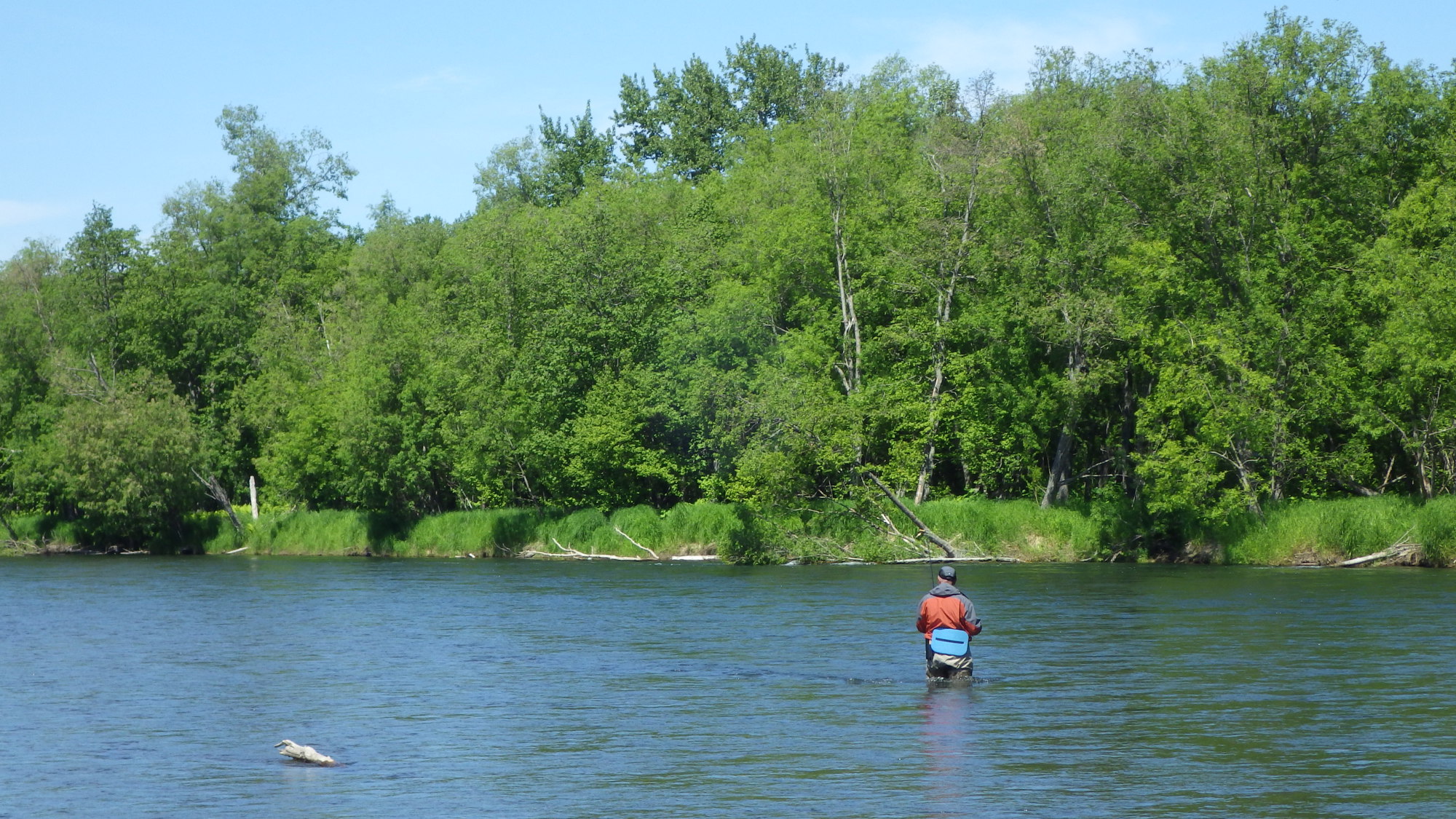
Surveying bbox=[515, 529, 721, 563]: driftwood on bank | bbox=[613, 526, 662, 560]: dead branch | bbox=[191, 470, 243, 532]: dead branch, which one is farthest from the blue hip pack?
bbox=[191, 470, 243, 532]: dead branch

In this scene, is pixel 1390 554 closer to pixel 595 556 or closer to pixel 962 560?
pixel 962 560

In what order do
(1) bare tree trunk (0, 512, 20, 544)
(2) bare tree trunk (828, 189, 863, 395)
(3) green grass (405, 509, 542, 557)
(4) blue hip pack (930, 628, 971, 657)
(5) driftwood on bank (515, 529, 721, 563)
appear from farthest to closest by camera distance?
(1) bare tree trunk (0, 512, 20, 544)
(3) green grass (405, 509, 542, 557)
(2) bare tree trunk (828, 189, 863, 395)
(5) driftwood on bank (515, 529, 721, 563)
(4) blue hip pack (930, 628, 971, 657)

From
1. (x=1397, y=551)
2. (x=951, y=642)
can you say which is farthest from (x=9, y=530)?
(x=951, y=642)

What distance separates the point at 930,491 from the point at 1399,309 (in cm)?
1778

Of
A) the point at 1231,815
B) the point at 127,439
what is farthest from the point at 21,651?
the point at 127,439

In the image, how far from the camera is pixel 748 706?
20625 millimetres

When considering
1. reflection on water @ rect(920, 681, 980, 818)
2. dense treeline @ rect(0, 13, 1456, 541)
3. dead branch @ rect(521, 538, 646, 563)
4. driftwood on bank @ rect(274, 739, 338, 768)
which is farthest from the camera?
dead branch @ rect(521, 538, 646, 563)

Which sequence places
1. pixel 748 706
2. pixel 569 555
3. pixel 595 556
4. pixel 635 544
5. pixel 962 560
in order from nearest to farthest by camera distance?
pixel 748 706
pixel 962 560
pixel 635 544
pixel 595 556
pixel 569 555

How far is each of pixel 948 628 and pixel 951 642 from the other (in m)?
0.24

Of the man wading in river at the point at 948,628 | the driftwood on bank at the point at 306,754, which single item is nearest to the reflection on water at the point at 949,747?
the man wading in river at the point at 948,628

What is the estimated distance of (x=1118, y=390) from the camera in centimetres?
5672

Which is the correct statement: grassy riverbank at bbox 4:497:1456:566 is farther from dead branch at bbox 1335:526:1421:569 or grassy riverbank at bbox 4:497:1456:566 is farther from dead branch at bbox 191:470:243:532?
dead branch at bbox 191:470:243:532

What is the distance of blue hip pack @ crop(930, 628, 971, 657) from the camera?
21.7m

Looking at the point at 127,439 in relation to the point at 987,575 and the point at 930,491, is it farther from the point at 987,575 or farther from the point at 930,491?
the point at 987,575
